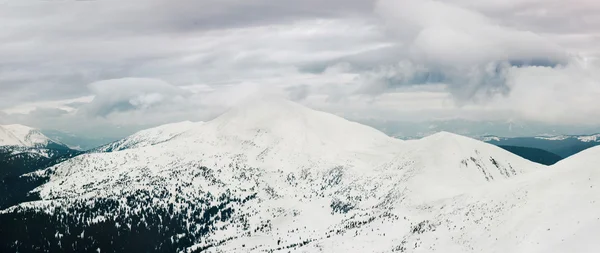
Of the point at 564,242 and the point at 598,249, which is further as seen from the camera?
the point at 564,242

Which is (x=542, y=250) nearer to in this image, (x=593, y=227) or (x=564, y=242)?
(x=564, y=242)

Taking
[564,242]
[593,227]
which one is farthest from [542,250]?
[593,227]

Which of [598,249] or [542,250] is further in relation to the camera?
[542,250]

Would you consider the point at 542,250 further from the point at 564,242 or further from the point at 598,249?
the point at 598,249

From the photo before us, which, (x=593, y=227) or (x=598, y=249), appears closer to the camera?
(x=598, y=249)
